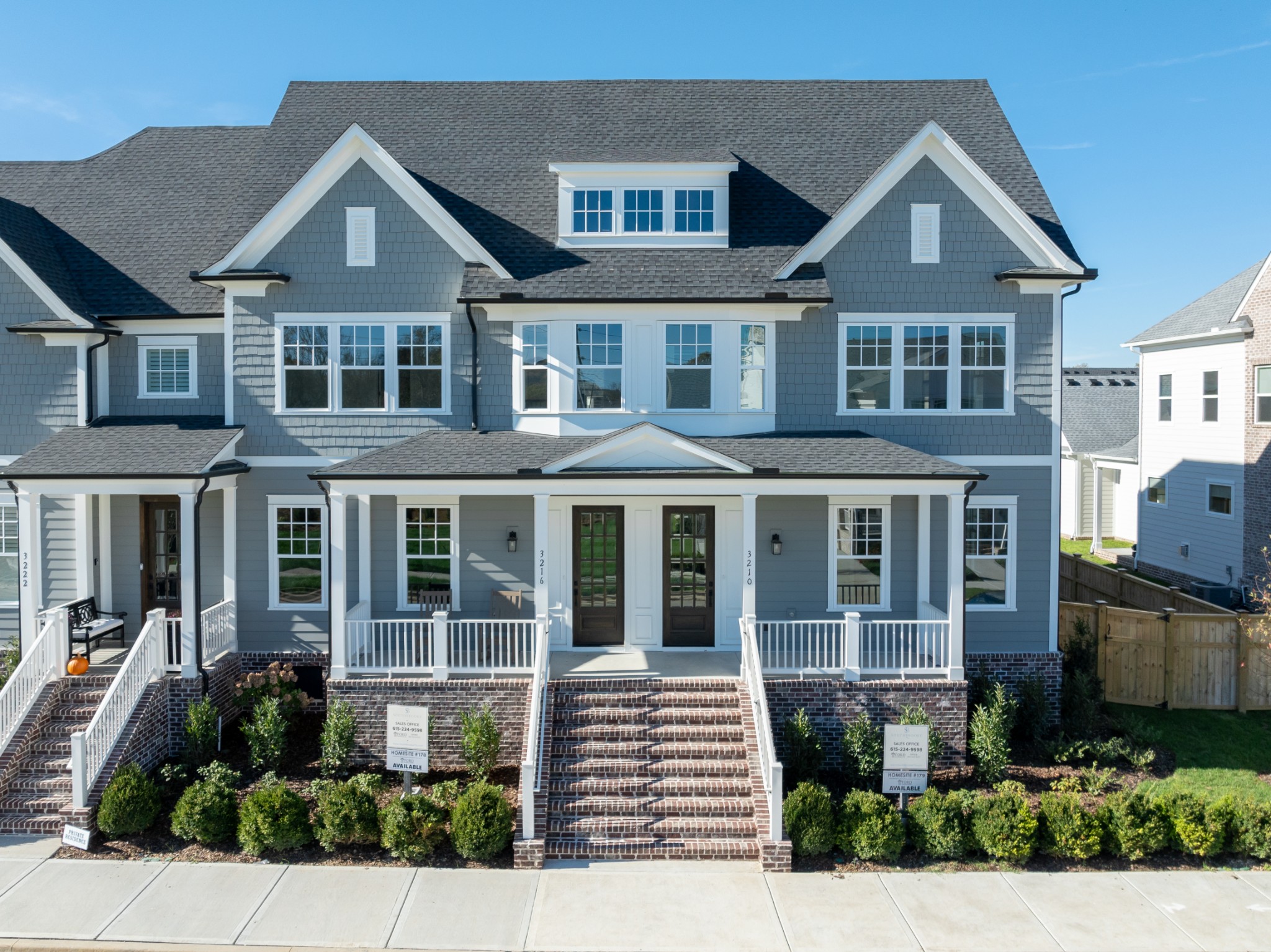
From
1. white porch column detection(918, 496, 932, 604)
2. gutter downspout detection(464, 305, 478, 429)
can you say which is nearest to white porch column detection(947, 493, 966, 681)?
white porch column detection(918, 496, 932, 604)

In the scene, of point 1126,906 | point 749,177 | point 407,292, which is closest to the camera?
point 1126,906

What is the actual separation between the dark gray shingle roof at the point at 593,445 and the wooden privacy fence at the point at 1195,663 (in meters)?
5.09

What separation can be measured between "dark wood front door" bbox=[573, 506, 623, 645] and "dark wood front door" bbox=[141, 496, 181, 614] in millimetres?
7263

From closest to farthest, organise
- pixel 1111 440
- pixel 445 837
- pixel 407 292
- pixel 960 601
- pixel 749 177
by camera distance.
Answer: pixel 445 837
pixel 960 601
pixel 407 292
pixel 749 177
pixel 1111 440

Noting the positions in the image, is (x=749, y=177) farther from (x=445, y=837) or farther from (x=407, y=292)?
(x=445, y=837)

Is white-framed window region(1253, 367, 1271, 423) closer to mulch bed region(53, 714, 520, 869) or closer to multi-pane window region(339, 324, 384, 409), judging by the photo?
mulch bed region(53, 714, 520, 869)

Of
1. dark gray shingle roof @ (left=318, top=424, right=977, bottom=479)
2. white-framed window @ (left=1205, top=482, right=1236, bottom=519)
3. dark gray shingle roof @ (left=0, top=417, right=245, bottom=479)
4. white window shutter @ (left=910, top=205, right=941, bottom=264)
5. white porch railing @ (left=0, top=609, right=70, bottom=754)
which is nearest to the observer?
white porch railing @ (left=0, top=609, right=70, bottom=754)

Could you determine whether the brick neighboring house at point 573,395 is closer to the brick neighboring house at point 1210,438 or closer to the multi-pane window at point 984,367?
the multi-pane window at point 984,367

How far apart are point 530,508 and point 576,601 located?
184 cm

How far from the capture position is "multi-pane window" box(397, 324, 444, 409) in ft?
51.2

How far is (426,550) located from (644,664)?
4.49 m

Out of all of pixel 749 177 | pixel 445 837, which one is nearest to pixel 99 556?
pixel 445 837

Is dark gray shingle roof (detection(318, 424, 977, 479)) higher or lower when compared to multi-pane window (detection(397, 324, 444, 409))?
lower

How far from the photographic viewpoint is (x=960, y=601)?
1348 cm
